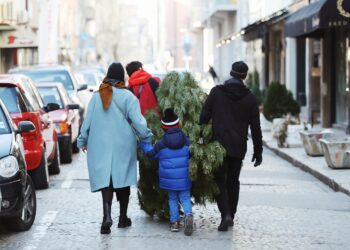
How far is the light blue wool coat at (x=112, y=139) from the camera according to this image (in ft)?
34.7

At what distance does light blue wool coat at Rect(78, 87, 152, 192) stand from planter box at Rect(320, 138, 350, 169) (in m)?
6.76

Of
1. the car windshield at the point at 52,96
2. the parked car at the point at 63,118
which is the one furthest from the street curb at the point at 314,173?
the car windshield at the point at 52,96

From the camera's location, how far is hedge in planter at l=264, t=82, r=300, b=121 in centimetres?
2619

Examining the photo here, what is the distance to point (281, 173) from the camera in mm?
17719

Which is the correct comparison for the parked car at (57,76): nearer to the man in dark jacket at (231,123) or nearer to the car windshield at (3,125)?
the car windshield at (3,125)

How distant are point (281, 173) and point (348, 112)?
890 cm

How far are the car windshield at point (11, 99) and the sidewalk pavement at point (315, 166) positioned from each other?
4.51m

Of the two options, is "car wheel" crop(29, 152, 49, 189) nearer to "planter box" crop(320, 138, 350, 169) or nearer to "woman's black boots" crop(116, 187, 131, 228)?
"woman's black boots" crop(116, 187, 131, 228)

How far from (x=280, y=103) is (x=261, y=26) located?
13364mm

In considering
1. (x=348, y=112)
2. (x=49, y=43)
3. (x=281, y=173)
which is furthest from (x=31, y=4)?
(x=281, y=173)

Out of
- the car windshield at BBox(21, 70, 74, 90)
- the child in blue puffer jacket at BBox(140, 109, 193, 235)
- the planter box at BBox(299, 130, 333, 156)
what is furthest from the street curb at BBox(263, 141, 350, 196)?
the car windshield at BBox(21, 70, 74, 90)

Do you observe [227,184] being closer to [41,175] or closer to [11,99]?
[41,175]

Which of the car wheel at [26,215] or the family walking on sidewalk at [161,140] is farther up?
the family walking on sidewalk at [161,140]

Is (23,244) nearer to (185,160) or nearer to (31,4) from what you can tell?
(185,160)
